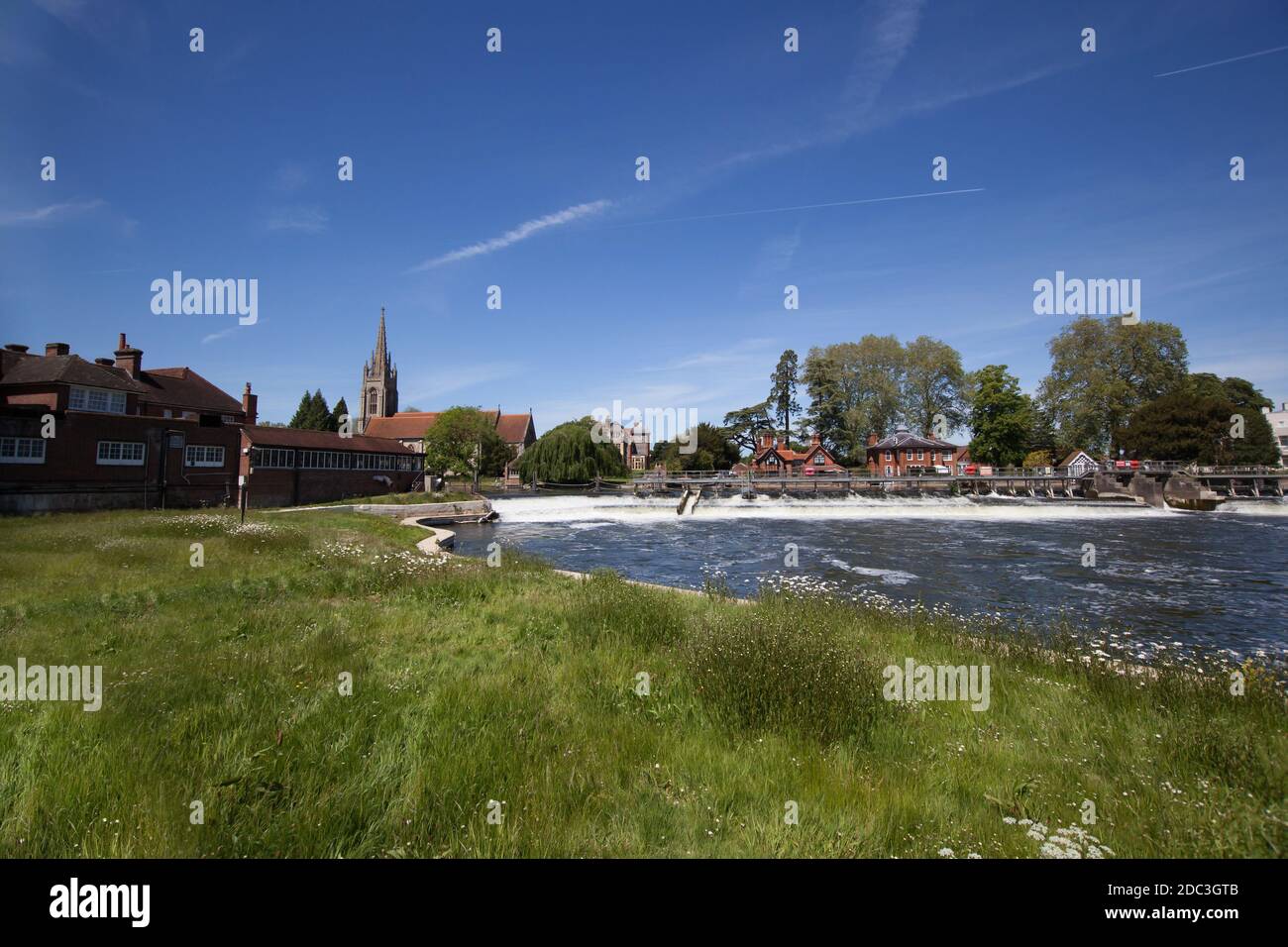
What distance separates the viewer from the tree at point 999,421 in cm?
7331

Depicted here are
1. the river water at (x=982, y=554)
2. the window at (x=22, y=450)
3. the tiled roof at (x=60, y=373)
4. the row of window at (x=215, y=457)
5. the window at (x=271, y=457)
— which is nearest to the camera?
the river water at (x=982, y=554)

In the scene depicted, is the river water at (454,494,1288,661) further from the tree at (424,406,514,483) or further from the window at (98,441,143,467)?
the window at (98,441,143,467)

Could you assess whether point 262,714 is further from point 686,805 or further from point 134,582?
point 134,582

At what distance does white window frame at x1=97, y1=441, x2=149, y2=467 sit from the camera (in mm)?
30906

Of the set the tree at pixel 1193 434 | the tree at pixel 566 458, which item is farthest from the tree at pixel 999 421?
the tree at pixel 566 458

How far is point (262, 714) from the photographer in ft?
16.4

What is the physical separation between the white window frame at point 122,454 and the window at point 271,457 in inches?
267

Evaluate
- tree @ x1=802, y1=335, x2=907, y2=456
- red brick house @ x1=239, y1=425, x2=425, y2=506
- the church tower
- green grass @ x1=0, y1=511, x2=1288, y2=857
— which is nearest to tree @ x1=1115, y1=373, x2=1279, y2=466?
tree @ x1=802, y1=335, x2=907, y2=456

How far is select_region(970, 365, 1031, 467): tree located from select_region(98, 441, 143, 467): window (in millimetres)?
88170

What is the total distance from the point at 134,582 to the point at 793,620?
13.7m

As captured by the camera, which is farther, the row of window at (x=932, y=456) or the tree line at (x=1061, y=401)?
the row of window at (x=932, y=456)

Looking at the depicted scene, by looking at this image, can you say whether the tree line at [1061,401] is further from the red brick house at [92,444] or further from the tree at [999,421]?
the red brick house at [92,444]

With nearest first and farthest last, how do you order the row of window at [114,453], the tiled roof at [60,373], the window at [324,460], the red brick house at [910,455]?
the row of window at [114,453]
the tiled roof at [60,373]
the window at [324,460]
the red brick house at [910,455]
